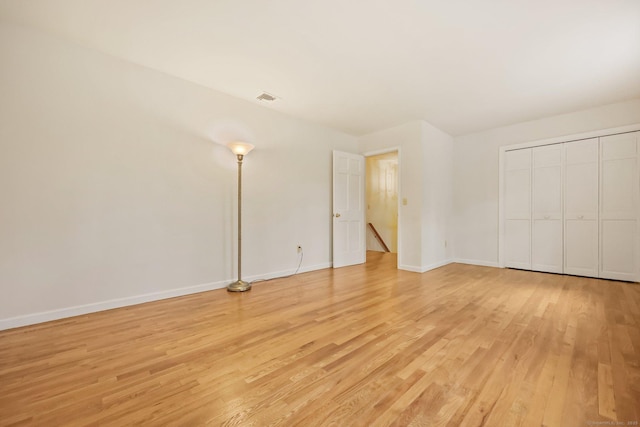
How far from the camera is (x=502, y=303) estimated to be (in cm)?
277

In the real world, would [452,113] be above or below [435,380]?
above

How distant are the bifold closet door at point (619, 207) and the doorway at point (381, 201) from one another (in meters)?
3.75

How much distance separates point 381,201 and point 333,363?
5.70 m

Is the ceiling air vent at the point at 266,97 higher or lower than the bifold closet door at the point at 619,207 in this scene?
higher

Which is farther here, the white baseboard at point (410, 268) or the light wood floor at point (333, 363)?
the white baseboard at point (410, 268)

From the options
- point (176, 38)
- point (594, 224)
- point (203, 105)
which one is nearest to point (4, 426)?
point (176, 38)

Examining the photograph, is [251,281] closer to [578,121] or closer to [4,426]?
[4,426]

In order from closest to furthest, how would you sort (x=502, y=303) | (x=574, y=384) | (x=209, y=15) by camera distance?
(x=574, y=384), (x=209, y=15), (x=502, y=303)

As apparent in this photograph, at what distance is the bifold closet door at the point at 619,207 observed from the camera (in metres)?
3.56

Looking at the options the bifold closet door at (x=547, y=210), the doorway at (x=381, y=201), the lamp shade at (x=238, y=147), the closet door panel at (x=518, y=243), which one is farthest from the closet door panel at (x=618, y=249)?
the lamp shade at (x=238, y=147)

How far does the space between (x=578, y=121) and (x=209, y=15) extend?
16.9 feet

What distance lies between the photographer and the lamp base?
321 centimetres

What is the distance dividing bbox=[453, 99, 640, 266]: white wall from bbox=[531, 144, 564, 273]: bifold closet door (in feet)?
1.16

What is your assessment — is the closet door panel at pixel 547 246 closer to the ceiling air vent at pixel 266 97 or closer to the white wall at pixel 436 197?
the white wall at pixel 436 197
